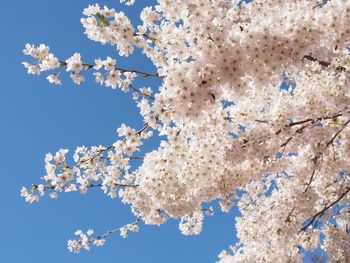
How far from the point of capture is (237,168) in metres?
9.16

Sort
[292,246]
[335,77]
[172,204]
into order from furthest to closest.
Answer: [292,246], [172,204], [335,77]

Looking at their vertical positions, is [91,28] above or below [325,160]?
above

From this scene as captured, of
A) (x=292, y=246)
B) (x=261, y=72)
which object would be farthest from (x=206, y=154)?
(x=292, y=246)

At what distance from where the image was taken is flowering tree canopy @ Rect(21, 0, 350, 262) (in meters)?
5.91

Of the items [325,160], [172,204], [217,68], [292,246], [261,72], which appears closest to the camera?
[217,68]

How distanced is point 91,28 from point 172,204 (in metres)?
4.03

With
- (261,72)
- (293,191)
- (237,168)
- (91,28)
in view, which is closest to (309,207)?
(293,191)

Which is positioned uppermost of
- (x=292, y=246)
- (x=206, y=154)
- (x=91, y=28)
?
(x=91, y=28)

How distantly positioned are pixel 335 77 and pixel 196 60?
267cm

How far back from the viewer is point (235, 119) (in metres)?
8.85

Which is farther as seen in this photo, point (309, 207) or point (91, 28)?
point (309, 207)

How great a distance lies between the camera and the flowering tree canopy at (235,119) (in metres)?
5.91

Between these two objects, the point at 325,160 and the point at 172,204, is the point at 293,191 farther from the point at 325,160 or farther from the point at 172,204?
the point at 172,204

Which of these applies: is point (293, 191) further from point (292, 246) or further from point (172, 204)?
point (172, 204)
